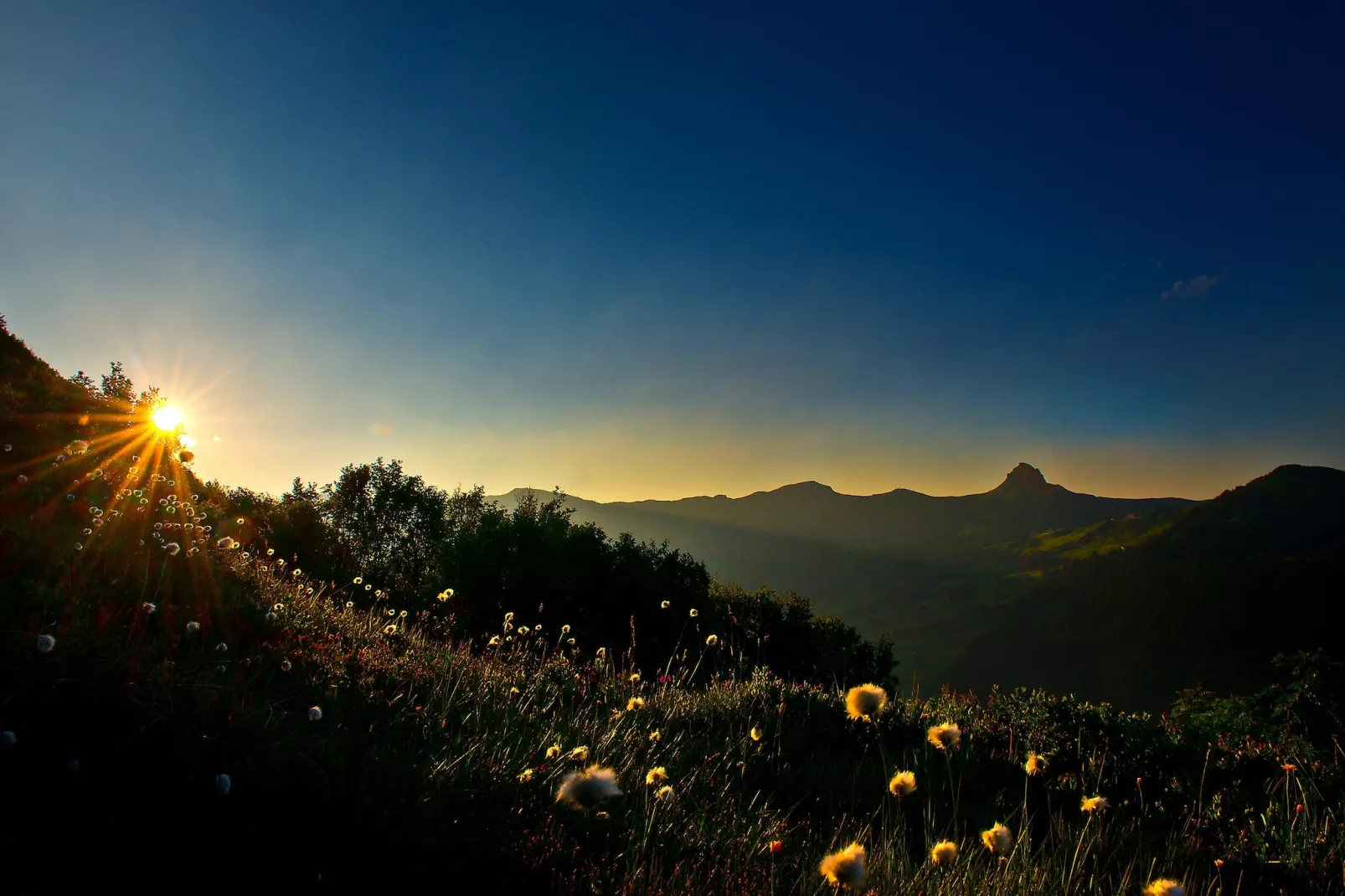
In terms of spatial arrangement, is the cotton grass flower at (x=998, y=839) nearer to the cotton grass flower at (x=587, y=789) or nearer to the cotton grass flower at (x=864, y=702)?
the cotton grass flower at (x=864, y=702)

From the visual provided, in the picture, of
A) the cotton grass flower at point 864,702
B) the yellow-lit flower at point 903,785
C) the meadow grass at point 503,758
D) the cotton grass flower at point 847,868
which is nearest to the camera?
the cotton grass flower at point 847,868

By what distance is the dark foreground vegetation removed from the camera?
7.70 ft

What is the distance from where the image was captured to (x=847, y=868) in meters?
2.07

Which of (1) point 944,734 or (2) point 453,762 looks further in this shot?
(1) point 944,734

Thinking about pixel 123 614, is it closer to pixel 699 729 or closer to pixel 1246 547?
pixel 699 729

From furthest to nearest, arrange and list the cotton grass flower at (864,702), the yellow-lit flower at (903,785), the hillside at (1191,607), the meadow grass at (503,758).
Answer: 1. the hillside at (1191,607)
2. the cotton grass flower at (864,702)
3. the yellow-lit flower at (903,785)
4. the meadow grass at (503,758)

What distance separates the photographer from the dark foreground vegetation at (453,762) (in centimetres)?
235

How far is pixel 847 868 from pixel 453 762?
1.92 m

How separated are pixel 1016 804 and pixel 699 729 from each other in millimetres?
2872

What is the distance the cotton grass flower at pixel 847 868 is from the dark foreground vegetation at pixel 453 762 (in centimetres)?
2

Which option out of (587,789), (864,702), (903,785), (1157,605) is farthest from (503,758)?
(1157,605)

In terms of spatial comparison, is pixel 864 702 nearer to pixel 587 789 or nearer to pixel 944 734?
pixel 944 734

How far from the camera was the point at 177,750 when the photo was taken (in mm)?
2531

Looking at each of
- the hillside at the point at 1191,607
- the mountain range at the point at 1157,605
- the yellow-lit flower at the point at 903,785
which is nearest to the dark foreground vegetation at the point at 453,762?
the yellow-lit flower at the point at 903,785
